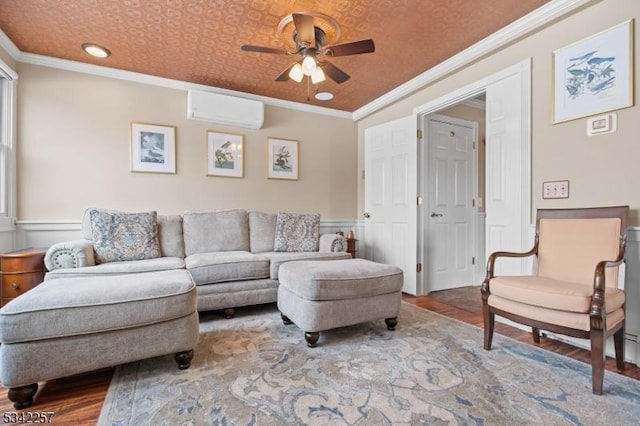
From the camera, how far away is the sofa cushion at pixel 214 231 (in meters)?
3.21

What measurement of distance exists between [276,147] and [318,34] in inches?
71.0

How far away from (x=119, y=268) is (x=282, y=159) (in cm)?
230

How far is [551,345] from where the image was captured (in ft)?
7.08

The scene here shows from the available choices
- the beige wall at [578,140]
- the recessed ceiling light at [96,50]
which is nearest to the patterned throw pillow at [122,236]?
the recessed ceiling light at [96,50]

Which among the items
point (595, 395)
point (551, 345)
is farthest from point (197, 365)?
point (551, 345)

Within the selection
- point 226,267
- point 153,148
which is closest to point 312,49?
point 226,267

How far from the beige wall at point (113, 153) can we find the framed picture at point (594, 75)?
284cm

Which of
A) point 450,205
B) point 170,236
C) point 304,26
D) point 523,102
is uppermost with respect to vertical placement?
point 304,26

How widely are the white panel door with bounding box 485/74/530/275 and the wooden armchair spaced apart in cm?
27

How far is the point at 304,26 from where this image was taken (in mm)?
1978

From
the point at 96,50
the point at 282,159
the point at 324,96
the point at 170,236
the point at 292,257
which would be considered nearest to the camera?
the point at 96,50

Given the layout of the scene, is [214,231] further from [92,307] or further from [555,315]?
[555,315]

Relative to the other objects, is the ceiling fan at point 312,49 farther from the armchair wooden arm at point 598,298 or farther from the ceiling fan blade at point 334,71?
the armchair wooden arm at point 598,298

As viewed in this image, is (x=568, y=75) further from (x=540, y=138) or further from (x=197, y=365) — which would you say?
(x=197, y=365)
